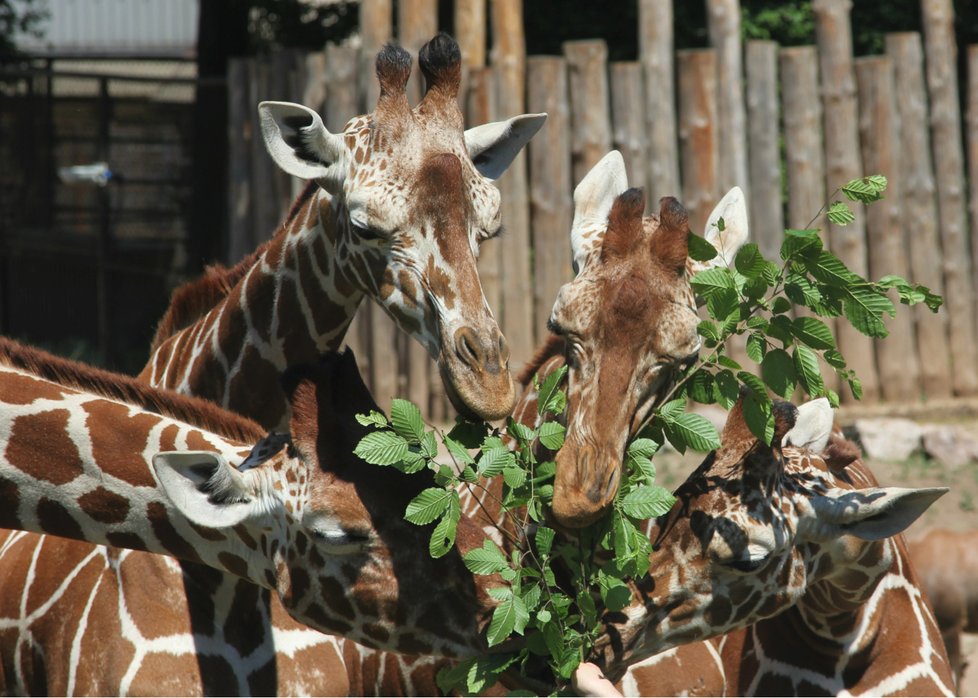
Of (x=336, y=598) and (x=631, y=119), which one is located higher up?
(x=631, y=119)

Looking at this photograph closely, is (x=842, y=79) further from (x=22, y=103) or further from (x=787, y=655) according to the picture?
(x=22, y=103)

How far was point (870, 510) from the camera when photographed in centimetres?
352

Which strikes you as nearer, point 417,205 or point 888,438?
point 417,205

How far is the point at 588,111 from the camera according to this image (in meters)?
9.61

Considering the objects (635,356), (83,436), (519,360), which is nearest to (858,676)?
(635,356)

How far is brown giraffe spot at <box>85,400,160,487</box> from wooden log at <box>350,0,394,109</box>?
20.2ft

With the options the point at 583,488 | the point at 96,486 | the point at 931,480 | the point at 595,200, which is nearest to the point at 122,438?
the point at 96,486

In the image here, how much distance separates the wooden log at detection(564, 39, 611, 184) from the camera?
9.60 meters

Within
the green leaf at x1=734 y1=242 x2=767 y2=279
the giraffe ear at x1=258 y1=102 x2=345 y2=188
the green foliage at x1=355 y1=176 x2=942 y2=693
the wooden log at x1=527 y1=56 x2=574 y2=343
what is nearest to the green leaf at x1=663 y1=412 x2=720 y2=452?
the green foliage at x1=355 y1=176 x2=942 y2=693

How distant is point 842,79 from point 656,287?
710 cm

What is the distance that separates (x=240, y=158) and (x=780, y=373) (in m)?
7.65

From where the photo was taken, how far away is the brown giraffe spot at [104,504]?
3.54 m

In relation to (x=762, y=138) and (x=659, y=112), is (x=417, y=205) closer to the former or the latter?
(x=659, y=112)

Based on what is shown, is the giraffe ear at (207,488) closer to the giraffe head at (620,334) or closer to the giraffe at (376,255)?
the giraffe at (376,255)
